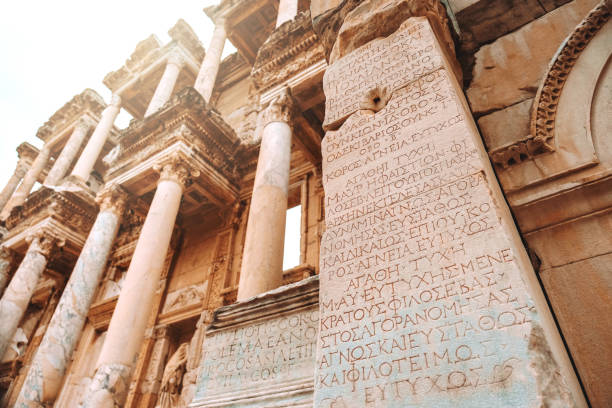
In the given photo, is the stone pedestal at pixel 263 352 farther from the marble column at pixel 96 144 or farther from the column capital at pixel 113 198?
the marble column at pixel 96 144

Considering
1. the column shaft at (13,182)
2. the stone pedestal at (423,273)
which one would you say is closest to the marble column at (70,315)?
the stone pedestal at (423,273)

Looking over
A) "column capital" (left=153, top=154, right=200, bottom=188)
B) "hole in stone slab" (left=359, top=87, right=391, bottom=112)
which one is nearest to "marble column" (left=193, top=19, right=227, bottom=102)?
"column capital" (left=153, top=154, right=200, bottom=188)

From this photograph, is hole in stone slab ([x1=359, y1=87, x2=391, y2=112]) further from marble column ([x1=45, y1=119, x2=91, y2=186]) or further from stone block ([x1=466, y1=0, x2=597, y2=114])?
marble column ([x1=45, y1=119, x2=91, y2=186])

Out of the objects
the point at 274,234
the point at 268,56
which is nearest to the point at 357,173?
the point at 274,234

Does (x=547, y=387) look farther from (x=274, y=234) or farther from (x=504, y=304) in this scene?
(x=274, y=234)

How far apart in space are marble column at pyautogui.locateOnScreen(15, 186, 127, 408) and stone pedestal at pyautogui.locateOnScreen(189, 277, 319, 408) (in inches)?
284

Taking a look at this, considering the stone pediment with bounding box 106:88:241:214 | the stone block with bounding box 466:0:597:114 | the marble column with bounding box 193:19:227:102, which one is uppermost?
the marble column with bounding box 193:19:227:102

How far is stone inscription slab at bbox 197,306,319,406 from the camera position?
116 inches

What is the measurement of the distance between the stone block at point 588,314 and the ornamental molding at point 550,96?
0.93 metres

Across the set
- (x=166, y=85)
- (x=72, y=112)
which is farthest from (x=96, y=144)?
(x=72, y=112)

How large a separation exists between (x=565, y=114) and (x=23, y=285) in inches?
536

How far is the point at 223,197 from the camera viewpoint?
11.3m

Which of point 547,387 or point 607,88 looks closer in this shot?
point 547,387

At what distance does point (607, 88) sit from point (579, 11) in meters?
1.10
